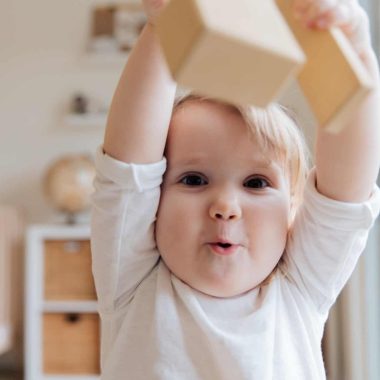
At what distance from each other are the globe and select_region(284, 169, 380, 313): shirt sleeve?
1731 mm

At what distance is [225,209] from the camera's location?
1.96ft

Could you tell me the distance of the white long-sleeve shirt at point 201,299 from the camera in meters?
0.61

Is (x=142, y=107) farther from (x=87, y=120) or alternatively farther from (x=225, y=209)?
(x=87, y=120)

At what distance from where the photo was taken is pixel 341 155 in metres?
0.56

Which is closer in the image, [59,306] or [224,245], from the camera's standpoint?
[224,245]

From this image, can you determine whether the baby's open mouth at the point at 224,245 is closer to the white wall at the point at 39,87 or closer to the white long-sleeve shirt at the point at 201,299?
the white long-sleeve shirt at the point at 201,299

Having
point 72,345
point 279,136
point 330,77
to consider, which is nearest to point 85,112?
point 72,345

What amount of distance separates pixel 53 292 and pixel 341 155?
1.87 m

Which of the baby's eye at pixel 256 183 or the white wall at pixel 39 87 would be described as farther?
the white wall at pixel 39 87

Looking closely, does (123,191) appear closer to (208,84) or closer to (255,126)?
(255,126)

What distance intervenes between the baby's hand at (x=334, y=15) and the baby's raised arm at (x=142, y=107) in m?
0.15

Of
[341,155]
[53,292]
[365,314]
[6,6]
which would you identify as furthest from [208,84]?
[6,6]

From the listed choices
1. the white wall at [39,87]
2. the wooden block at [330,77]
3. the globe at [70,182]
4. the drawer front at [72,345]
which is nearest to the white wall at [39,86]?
the white wall at [39,87]

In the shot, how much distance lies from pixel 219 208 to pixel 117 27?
6.94ft
